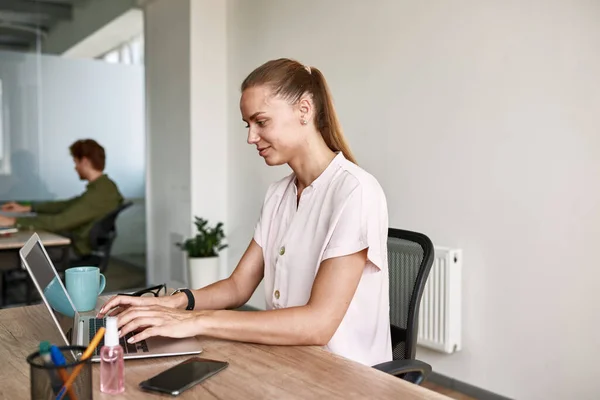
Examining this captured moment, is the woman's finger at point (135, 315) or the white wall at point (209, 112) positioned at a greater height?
the white wall at point (209, 112)

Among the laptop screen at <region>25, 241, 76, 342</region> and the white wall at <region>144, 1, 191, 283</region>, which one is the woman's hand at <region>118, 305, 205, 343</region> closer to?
the laptop screen at <region>25, 241, 76, 342</region>

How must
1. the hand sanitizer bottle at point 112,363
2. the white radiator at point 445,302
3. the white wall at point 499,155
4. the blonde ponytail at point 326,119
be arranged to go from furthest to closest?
the white radiator at point 445,302
the white wall at point 499,155
the blonde ponytail at point 326,119
the hand sanitizer bottle at point 112,363

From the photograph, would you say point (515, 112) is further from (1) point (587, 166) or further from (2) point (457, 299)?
(2) point (457, 299)

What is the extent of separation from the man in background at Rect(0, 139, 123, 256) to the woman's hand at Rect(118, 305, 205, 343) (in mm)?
2851

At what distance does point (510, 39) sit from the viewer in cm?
276

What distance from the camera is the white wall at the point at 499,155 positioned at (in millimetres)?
2539

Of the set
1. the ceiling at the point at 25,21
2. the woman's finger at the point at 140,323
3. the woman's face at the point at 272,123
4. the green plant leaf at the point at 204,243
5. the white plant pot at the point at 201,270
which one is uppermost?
the ceiling at the point at 25,21

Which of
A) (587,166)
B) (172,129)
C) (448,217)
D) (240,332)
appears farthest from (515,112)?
(172,129)

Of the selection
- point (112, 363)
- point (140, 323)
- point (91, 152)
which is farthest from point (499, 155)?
point (91, 152)

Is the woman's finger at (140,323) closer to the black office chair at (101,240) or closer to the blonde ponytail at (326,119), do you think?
the blonde ponytail at (326,119)

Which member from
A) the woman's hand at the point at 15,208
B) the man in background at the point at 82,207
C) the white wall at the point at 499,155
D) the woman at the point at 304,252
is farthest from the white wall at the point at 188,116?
the woman at the point at 304,252

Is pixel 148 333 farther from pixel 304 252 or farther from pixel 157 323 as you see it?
pixel 304 252

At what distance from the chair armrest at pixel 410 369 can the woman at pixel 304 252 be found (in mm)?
144

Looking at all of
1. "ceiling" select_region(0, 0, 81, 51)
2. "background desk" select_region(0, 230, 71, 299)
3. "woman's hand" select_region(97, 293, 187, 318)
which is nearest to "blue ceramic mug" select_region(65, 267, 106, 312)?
"woman's hand" select_region(97, 293, 187, 318)
